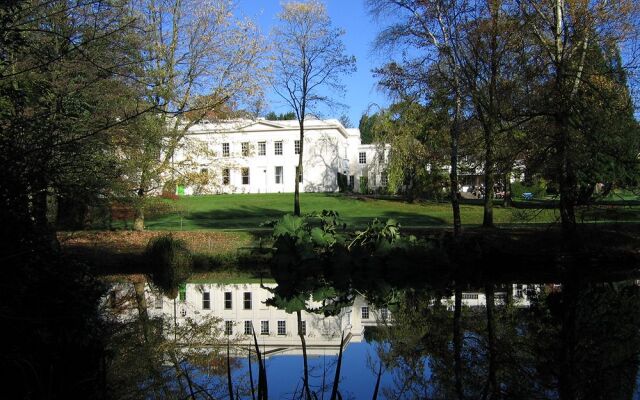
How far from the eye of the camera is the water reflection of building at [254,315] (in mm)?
10789

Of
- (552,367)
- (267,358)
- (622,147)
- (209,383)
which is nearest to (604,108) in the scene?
(622,147)

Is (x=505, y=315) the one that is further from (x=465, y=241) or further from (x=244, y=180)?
(x=244, y=180)

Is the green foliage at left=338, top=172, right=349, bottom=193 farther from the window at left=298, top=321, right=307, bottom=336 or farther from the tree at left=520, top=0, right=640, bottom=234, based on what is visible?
the window at left=298, top=321, right=307, bottom=336

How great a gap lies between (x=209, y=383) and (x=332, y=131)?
2040 inches

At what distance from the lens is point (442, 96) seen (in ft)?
76.4

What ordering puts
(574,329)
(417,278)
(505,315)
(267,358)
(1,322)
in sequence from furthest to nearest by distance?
(417,278) → (505,315) → (574,329) → (267,358) → (1,322)

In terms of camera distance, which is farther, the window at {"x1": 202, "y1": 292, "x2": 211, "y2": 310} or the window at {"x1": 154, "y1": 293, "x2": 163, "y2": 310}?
the window at {"x1": 202, "y1": 292, "x2": 211, "y2": 310}

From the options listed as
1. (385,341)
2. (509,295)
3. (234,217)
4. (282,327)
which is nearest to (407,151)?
(234,217)

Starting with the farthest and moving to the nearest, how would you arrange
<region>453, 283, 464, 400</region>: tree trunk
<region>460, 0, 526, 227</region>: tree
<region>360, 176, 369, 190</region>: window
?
1. <region>360, 176, 369, 190</region>: window
2. <region>460, 0, 526, 227</region>: tree
3. <region>453, 283, 464, 400</region>: tree trunk

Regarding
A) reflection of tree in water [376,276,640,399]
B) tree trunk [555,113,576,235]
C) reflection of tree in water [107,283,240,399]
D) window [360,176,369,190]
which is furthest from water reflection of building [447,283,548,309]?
window [360,176,369,190]

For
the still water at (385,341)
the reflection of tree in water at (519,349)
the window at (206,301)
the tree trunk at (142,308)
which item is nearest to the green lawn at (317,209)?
the tree trunk at (142,308)

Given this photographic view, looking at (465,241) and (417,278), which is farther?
(465,241)

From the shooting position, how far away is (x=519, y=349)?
31.3 feet

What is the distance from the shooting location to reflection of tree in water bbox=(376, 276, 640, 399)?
7582 millimetres
